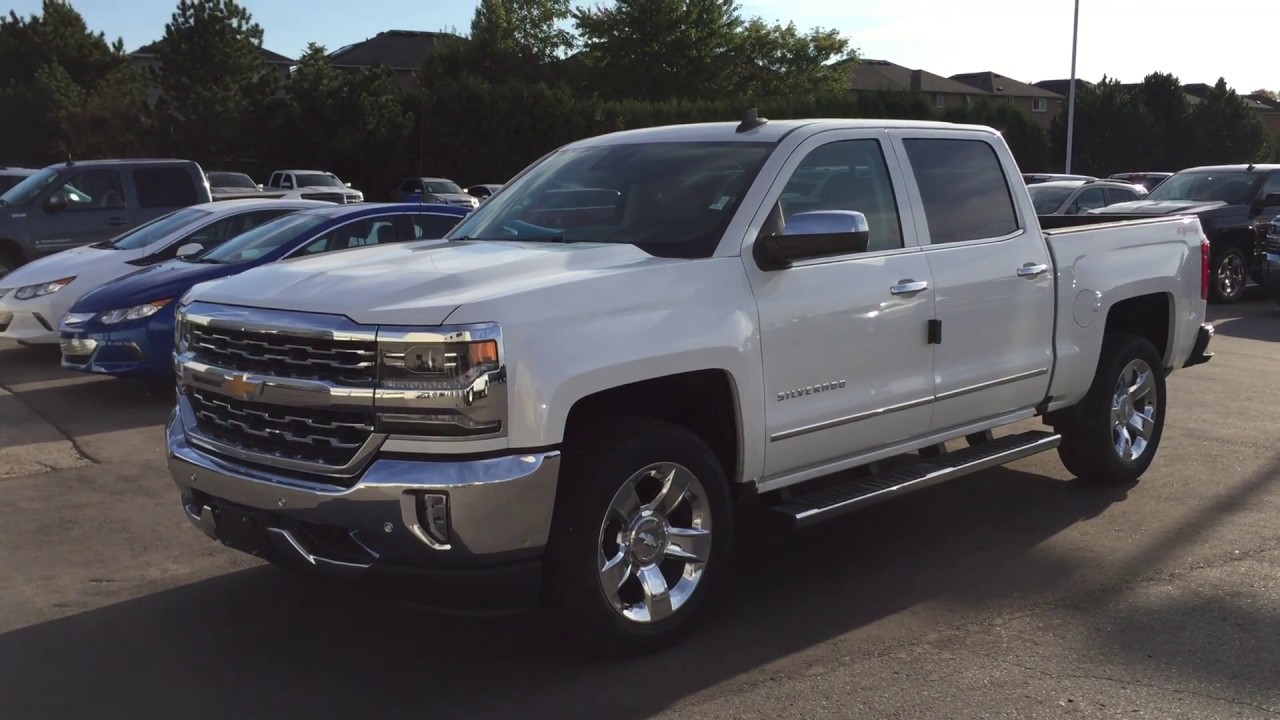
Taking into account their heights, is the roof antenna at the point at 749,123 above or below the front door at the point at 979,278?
above

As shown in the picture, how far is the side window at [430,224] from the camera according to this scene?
429 inches

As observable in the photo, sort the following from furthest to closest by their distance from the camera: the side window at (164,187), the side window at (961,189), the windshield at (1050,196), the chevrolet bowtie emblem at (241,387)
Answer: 1. the windshield at (1050,196)
2. the side window at (164,187)
3. the side window at (961,189)
4. the chevrolet bowtie emblem at (241,387)

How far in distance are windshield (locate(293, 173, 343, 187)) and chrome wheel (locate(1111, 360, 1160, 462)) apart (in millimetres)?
30897

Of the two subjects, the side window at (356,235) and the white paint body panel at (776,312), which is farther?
the side window at (356,235)

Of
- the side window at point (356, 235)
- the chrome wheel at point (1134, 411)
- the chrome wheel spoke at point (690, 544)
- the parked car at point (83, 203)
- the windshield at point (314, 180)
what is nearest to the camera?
the chrome wheel spoke at point (690, 544)

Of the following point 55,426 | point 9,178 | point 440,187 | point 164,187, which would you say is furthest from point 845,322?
point 440,187

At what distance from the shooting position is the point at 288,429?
419 cm

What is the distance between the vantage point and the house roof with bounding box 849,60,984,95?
85.2 metres

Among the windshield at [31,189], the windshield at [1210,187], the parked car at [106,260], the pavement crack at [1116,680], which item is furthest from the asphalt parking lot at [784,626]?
the windshield at [1210,187]

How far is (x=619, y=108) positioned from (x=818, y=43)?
2105 centimetres

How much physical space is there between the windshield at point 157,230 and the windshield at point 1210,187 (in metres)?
13.4

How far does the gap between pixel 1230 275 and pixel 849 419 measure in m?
14.2

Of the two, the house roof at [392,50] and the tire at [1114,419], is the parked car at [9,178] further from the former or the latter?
the house roof at [392,50]

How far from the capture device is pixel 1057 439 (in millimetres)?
Answer: 6227
